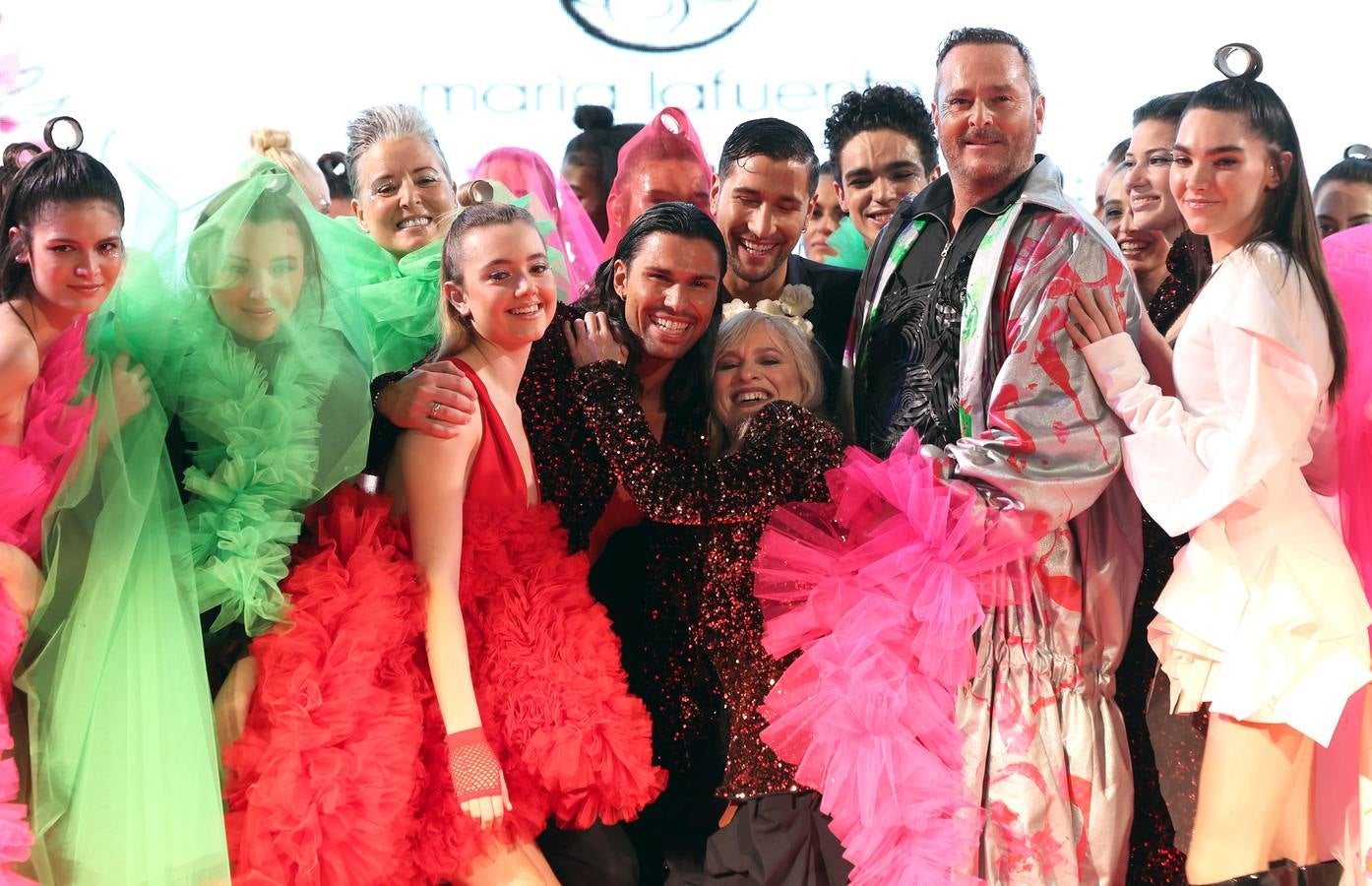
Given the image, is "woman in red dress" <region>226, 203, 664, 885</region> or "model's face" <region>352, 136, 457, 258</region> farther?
"model's face" <region>352, 136, 457, 258</region>

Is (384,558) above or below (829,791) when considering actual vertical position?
above

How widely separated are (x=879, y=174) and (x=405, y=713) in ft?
6.95

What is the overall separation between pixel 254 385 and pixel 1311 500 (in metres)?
1.94

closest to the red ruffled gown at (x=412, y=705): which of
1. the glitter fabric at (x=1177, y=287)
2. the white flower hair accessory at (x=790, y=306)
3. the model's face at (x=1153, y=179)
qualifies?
the white flower hair accessory at (x=790, y=306)

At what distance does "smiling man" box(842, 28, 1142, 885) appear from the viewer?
2484 mm

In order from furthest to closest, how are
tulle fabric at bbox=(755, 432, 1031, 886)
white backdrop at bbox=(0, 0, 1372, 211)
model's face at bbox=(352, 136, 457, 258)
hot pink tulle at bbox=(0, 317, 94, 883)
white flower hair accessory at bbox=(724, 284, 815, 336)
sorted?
white backdrop at bbox=(0, 0, 1372, 211)
model's face at bbox=(352, 136, 457, 258)
white flower hair accessory at bbox=(724, 284, 815, 336)
tulle fabric at bbox=(755, 432, 1031, 886)
hot pink tulle at bbox=(0, 317, 94, 883)

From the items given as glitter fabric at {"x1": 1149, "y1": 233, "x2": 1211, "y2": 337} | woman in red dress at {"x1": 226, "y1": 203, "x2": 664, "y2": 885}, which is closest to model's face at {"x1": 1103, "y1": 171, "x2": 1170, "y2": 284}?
glitter fabric at {"x1": 1149, "y1": 233, "x2": 1211, "y2": 337}

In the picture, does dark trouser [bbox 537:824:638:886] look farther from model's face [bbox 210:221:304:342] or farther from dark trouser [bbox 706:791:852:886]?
model's face [bbox 210:221:304:342]

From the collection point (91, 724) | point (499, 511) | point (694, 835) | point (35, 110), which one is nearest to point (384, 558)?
point (499, 511)

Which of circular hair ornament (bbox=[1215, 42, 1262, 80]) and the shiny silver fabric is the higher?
circular hair ornament (bbox=[1215, 42, 1262, 80])

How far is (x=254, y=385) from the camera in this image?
7.70 ft

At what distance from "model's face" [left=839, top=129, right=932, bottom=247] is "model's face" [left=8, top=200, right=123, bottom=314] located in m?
2.12

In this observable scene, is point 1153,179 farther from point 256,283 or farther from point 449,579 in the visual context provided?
point 256,283

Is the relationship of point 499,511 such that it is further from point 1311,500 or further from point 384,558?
point 1311,500
